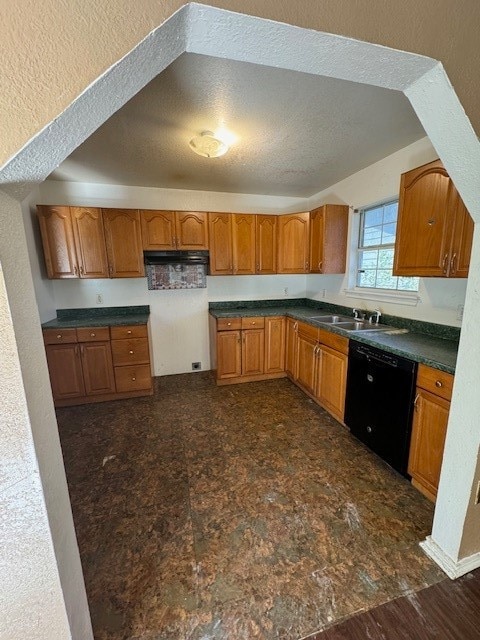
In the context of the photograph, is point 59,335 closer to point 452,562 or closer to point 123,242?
point 123,242

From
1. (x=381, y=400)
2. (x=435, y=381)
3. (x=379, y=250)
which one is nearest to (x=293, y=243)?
(x=379, y=250)

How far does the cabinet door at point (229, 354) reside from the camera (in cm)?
337

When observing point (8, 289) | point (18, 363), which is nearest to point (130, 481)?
point (18, 363)

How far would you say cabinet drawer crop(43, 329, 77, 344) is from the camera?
284 centimetres

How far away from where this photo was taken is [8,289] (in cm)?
66

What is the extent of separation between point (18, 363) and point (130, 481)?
166 cm

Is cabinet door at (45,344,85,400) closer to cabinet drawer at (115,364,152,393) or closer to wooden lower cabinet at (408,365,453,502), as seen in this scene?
cabinet drawer at (115,364,152,393)

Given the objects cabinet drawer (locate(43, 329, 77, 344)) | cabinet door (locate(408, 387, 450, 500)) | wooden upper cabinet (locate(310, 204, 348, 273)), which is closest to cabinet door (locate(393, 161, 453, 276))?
cabinet door (locate(408, 387, 450, 500))

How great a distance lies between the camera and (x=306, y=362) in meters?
3.11

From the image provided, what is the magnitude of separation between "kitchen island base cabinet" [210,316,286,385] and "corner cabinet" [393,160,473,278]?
1.73 metres

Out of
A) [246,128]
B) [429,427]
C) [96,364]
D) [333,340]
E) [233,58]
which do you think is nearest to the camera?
[233,58]

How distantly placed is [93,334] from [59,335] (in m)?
0.33

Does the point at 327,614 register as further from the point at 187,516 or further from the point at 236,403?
the point at 236,403

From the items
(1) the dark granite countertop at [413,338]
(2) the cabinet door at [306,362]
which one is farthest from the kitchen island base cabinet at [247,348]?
(2) the cabinet door at [306,362]
